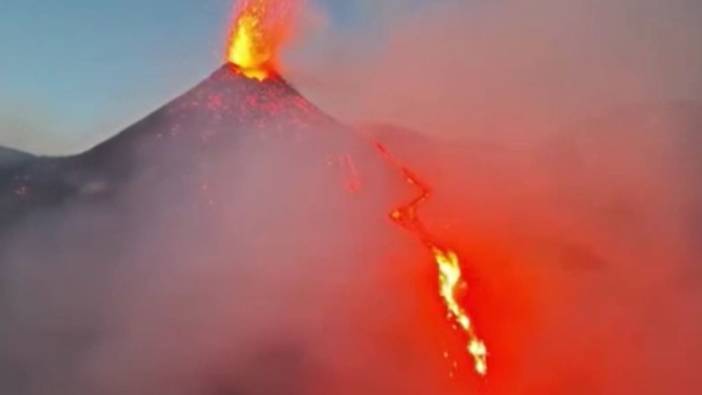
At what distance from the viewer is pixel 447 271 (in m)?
15.3

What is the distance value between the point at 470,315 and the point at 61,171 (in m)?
9.81

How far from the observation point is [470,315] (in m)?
14.1

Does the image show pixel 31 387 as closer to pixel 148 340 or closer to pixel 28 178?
pixel 148 340

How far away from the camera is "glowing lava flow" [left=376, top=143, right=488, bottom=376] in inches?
537

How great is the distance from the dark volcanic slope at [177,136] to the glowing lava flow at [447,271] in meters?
3.67

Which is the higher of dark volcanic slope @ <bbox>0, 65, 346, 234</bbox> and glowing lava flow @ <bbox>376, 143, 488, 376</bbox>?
glowing lava flow @ <bbox>376, 143, 488, 376</bbox>

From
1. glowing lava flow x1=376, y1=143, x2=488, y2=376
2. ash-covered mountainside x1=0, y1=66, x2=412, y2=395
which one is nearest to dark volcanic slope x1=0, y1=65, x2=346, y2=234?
ash-covered mountainside x1=0, y1=66, x2=412, y2=395

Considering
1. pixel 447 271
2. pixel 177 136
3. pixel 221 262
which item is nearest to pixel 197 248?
pixel 221 262

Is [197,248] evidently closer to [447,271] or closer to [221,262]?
[221,262]

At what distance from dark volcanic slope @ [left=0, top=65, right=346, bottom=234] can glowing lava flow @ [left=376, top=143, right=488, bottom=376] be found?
12.0ft

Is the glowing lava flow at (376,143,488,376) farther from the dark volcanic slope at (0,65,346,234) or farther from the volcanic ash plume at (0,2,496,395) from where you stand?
the dark volcanic slope at (0,65,346,234)

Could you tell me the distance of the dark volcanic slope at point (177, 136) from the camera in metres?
19.8

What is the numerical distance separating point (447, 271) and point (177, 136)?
27.8ft

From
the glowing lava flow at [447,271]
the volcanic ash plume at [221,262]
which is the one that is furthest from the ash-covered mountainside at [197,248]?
the glowing lava flow at [447,271]
